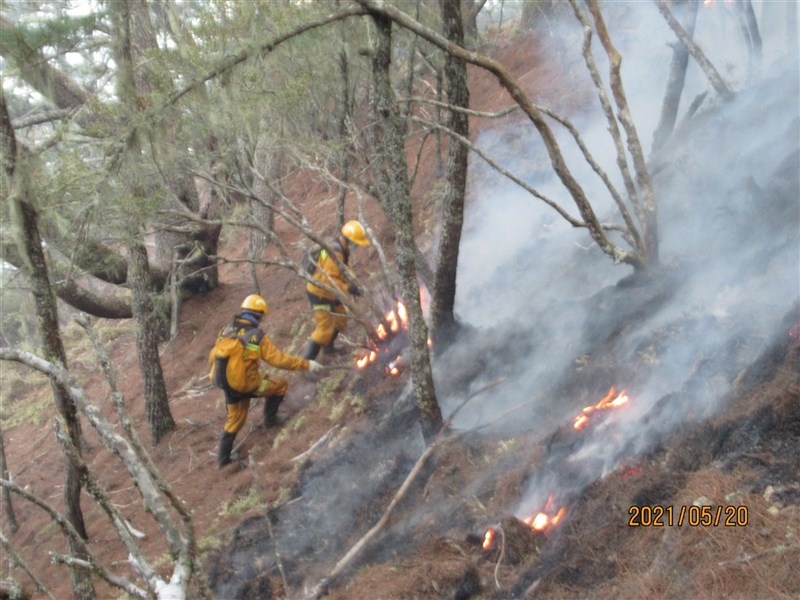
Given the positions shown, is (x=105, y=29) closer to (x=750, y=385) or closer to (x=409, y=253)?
(x=409, y=253)

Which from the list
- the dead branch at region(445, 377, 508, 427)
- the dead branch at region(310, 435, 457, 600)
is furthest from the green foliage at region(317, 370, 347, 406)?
the dead branch at region(310, 435, 457, 600)

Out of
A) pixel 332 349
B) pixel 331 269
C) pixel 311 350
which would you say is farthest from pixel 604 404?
pixel 332 349

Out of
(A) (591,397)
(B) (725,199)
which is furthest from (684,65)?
(A) (591,397)

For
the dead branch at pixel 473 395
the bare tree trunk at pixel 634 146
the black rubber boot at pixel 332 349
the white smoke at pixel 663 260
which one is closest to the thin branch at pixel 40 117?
the black rubber boot at pixel 332 349

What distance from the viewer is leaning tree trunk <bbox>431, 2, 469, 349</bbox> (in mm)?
7414

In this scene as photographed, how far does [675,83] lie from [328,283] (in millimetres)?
5743

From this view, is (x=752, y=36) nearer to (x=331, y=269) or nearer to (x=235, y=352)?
(x=331, y=269)

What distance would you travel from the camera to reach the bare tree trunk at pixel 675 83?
1005 cm

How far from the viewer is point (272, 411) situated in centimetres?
1023

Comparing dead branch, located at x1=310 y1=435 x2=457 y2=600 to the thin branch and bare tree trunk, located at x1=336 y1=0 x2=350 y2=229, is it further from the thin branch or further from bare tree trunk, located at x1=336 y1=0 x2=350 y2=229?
the thin branch

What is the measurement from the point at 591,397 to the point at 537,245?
4674mm

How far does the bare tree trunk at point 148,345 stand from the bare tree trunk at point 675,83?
25.6 feet

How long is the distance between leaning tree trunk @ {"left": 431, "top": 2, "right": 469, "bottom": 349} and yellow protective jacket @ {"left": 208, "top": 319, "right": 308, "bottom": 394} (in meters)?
1.96

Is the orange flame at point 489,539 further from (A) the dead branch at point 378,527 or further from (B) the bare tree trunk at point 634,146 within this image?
(B) the bare tree trunk at point 634,146
